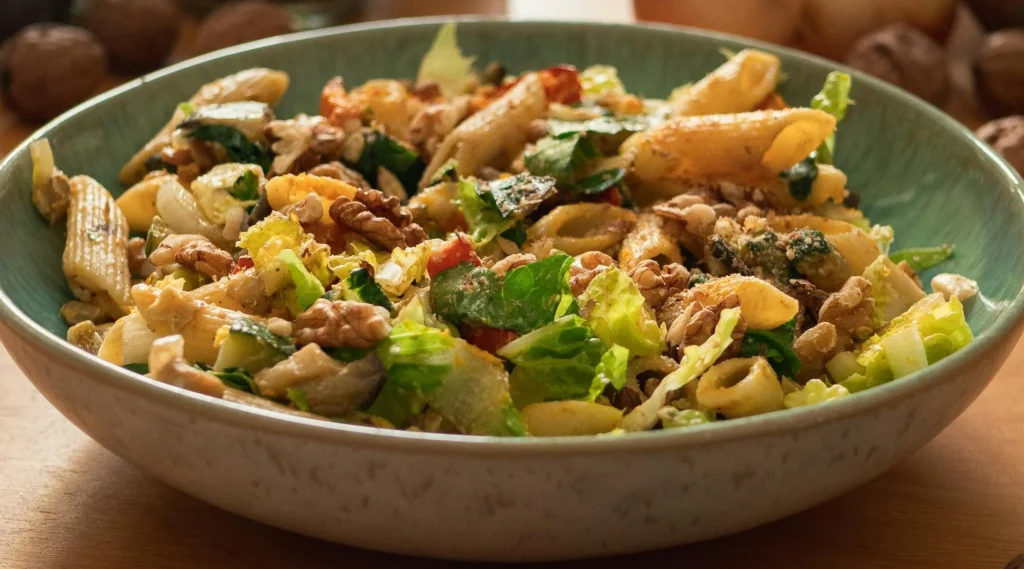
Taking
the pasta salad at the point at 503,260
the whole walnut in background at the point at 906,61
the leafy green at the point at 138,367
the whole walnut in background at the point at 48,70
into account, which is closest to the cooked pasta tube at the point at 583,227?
the pasta salad at the point at 503,260

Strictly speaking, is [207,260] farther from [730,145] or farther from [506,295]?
[730,145]

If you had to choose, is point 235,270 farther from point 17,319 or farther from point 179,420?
point 179,420

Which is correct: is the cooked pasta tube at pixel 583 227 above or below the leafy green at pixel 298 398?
below

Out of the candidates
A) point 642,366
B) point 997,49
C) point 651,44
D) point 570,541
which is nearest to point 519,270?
point 642,366

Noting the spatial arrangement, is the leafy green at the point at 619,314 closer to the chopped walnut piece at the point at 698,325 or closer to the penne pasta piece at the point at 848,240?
the chopped walnut piece at the point at 698,325

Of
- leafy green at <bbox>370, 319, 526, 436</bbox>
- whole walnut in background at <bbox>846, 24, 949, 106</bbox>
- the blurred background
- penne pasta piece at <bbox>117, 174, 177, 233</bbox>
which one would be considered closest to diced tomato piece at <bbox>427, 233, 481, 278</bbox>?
leafy green at <bbox>370, 319, 526, 436</bbox>

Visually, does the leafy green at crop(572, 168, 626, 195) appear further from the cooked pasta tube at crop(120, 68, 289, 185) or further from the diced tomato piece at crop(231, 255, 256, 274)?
the cooked pasta tube at crop(120, 68, 289, 185)

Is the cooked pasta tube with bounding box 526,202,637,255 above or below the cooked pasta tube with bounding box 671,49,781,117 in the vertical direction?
below
